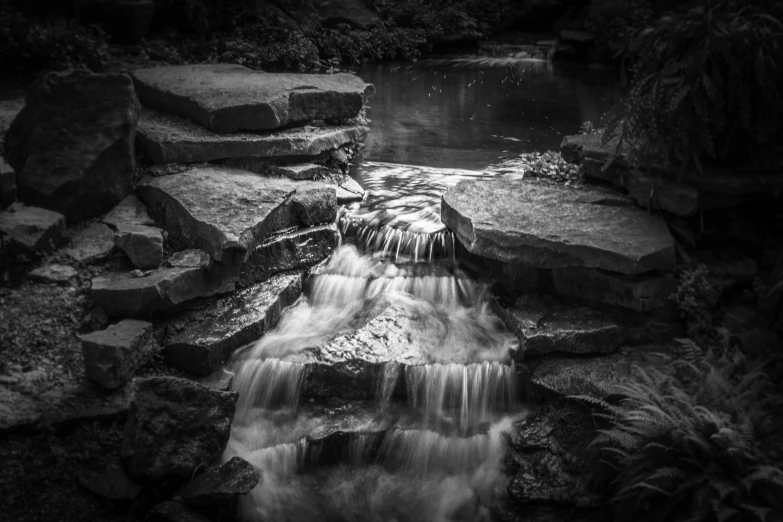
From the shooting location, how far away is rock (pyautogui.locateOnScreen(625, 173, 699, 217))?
5.89m

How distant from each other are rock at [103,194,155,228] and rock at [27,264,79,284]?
660 millimetres

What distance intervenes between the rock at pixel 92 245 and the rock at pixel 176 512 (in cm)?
233

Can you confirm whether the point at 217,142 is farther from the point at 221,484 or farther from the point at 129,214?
the point at 221,484

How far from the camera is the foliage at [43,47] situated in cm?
927

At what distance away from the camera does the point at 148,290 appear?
5.32m

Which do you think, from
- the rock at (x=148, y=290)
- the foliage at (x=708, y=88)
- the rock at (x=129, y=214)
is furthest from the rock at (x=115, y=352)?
the foliage at (x=708, y=88)

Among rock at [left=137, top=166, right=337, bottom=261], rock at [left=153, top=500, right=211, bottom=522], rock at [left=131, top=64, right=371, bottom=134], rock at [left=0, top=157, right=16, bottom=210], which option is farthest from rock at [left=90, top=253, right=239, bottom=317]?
rock at [left=131, top=64, right=371, bottom=134]

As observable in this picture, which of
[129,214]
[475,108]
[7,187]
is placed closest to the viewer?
[7,187]

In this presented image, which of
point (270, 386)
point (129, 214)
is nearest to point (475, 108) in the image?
point (129, 214)

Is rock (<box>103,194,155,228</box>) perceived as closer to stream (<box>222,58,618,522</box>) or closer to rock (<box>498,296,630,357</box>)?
stream (<box>222,58,618,522</box>)

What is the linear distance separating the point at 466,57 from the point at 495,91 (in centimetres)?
493

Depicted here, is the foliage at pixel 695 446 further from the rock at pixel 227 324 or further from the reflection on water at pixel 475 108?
the reflection on water at pixel 475 108

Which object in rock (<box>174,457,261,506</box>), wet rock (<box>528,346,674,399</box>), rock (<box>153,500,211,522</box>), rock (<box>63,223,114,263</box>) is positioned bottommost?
rock (<box>153,500,211,522</box>)

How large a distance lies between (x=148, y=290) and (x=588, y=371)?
3510 millimetres
